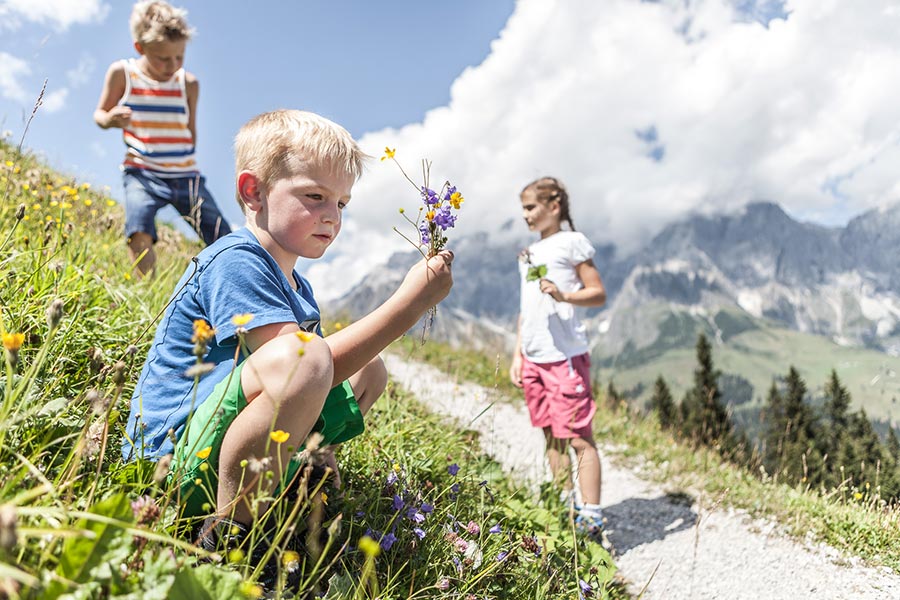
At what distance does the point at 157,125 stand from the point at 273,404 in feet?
13.6

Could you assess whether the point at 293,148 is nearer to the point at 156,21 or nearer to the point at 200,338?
the point at 200,338

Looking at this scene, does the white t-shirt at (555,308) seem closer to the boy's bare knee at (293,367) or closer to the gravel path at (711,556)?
the gravel path at (711,556)

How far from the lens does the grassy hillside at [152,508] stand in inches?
46.3

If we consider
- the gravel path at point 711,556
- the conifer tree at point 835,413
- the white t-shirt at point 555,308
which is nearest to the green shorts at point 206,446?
the gravel path at point 711,556

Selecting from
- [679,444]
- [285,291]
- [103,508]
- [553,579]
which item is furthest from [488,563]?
[679,444]

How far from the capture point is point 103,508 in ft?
3.78

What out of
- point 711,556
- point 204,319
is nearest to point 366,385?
point 204,319

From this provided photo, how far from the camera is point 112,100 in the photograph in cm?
463

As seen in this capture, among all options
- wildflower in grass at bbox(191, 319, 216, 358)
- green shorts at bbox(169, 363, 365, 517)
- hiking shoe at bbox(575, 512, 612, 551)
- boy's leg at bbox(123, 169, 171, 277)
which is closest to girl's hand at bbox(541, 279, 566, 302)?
hiking shoe at bbox(575, 512, 612, 551)

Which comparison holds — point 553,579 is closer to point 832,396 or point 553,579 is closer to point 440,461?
point 440,461

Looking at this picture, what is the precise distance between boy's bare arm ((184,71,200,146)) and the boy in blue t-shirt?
3.06m

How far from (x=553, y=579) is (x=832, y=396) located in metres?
56.1

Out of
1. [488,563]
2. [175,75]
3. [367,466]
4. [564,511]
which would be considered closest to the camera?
[488,563]

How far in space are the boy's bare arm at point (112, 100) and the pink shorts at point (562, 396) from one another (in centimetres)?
389
